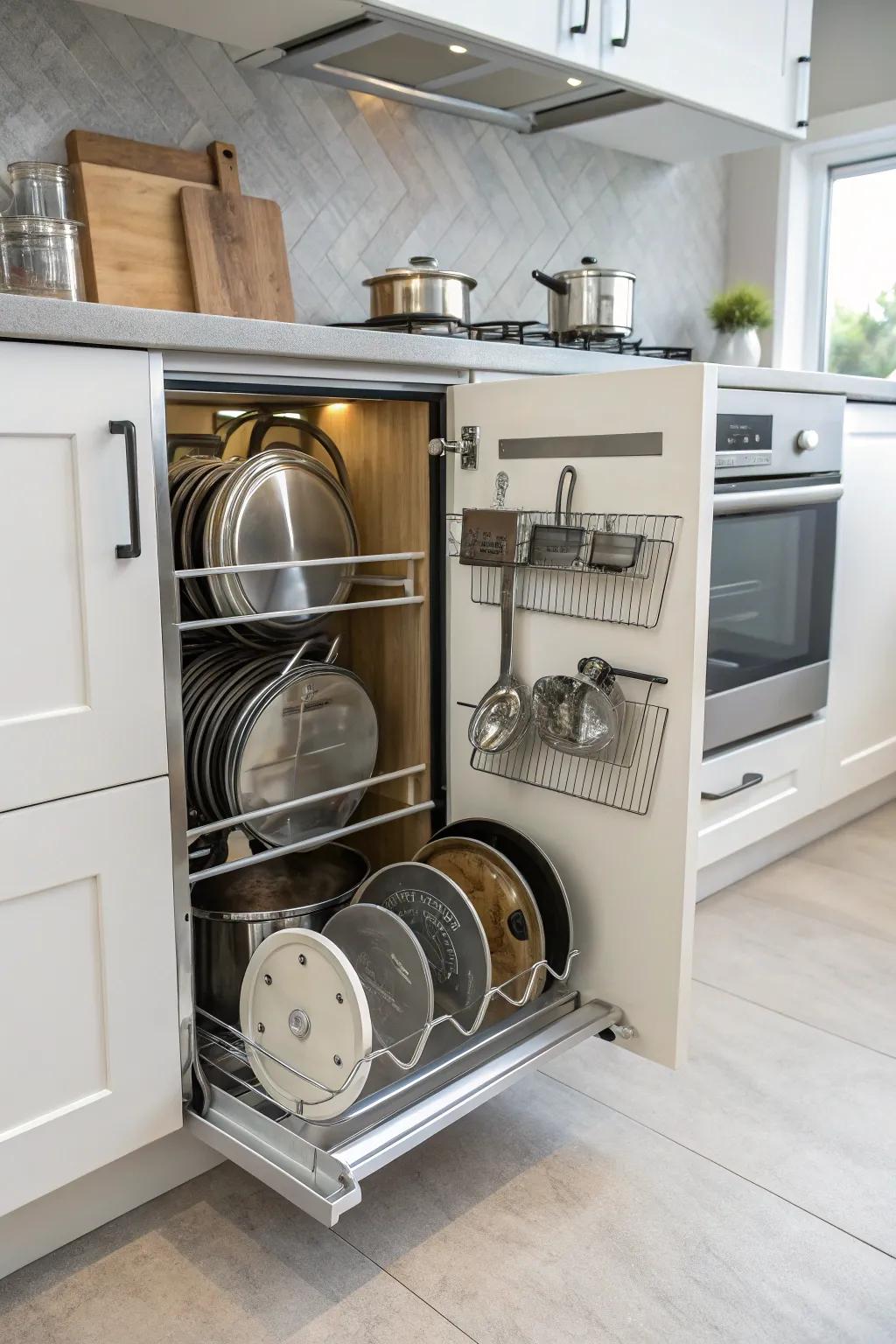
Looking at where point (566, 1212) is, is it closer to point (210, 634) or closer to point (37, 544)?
point (210, 634)

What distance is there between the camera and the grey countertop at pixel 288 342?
1.14 m

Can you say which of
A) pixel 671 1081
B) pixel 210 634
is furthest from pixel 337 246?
pixel 671 1081

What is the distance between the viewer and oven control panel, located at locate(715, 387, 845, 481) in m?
1.88

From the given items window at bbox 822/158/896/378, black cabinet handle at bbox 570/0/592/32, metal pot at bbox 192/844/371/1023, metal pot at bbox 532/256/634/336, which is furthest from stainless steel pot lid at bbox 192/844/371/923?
Answer: window at bbox 822/158/896/378

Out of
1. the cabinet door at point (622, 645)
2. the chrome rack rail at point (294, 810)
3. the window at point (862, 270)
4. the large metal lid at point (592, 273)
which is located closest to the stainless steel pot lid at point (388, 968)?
the chrome rack rail at point (294, 810)

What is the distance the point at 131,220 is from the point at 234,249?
0.18 metres

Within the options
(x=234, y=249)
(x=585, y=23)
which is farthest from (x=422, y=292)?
(x=585, y=23)

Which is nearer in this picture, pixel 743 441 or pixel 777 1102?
pixel 777 1102

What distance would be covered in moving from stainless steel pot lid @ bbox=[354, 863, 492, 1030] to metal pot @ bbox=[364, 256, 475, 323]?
3.20 feet

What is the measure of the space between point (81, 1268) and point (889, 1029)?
4.34ft

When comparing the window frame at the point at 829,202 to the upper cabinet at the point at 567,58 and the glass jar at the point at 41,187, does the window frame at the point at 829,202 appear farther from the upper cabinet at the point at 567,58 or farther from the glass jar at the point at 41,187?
the glass jar at the point at 41,187

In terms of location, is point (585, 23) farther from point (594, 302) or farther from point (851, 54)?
point (851, 54)

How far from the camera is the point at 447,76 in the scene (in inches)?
84.3

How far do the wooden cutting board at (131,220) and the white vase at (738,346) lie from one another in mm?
1529
